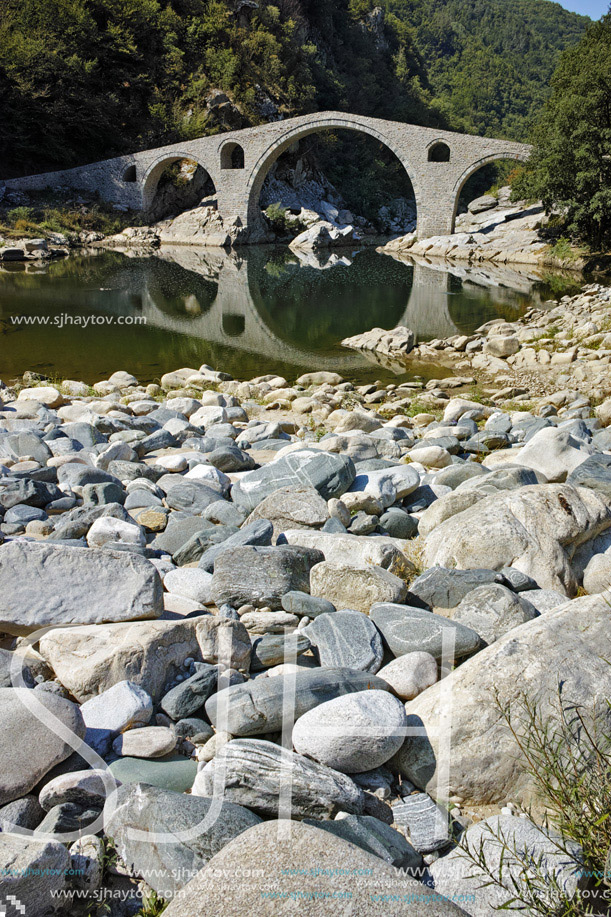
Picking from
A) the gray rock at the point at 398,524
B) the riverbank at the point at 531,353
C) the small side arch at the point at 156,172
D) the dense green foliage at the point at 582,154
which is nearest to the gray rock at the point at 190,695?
the gray rock at the point at 398,524

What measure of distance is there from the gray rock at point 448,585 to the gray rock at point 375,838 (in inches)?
43.7

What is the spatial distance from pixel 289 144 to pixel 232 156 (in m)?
3.97

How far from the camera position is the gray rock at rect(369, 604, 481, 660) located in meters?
2.09

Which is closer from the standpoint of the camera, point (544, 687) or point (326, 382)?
point (544, 687)

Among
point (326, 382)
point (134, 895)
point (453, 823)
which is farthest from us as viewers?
point (326, 382)

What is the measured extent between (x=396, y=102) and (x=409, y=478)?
183 ft

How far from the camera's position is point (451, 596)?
98.0 inches

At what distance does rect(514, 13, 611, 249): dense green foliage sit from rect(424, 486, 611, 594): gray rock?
17803 mm

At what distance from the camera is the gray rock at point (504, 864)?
4.00ft

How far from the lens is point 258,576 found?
249cm

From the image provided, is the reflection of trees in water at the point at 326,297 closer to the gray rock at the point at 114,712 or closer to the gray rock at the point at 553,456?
the gray rock at the point at 553,456

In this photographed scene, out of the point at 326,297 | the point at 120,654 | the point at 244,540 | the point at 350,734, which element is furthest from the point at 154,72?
the point at 350,734

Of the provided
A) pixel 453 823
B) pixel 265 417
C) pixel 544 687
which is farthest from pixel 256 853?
pixel 265 417

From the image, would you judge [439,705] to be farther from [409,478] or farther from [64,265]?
[64,265]
